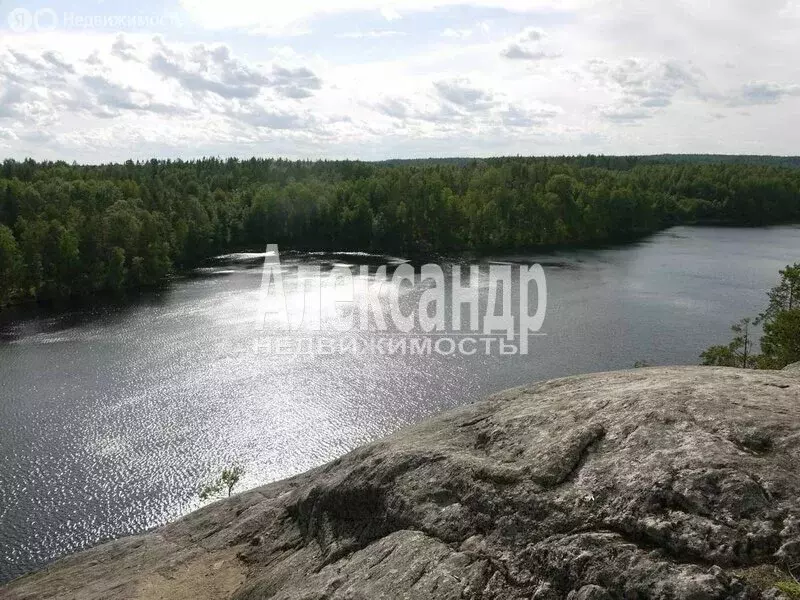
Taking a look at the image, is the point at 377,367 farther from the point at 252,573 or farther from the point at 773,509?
Result: the point at 773,509

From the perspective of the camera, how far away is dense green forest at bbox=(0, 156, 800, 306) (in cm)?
7606

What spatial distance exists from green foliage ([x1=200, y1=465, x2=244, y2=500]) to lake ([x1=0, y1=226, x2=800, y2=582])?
2.50 ft

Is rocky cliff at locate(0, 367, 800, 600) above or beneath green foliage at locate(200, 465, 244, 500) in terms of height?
above

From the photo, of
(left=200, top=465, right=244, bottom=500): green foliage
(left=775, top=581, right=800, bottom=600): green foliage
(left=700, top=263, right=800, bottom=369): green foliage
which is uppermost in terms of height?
(left=775, top=581, right=800, bottom=600): green foliage

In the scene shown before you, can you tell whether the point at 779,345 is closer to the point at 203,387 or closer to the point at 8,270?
the point at 203,387

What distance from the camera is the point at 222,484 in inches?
1236

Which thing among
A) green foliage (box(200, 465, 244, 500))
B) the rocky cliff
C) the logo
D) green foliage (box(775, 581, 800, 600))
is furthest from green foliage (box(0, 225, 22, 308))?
green foliage (box(775, 581, 800, 600))

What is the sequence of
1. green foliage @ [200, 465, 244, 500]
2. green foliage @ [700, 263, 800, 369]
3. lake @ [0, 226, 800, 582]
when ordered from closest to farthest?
green foliage @ [700, 263, 800, 369]
green foliage @ [200, 465, 244, 500]
lake @ [0, 226, 800, 582]

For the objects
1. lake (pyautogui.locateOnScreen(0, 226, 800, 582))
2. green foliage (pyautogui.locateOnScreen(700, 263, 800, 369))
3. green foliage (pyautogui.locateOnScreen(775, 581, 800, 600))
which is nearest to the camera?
green foliage (pyautogui.locateOnScreen(775, 581, 800, 600))

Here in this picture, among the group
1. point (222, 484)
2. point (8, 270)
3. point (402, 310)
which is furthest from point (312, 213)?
point (222, 484)

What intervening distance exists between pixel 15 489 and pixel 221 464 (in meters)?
9.75

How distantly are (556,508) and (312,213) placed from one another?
366ft

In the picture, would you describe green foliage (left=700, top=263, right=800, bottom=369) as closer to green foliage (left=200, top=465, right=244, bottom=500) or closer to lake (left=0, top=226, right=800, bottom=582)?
lake (left=0, top=226, right=800, bottom=582)

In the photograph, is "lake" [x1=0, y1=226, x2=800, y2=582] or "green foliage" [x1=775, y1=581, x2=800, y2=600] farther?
"lake" [x1=0, y1=226, x2=800, y2=582]
